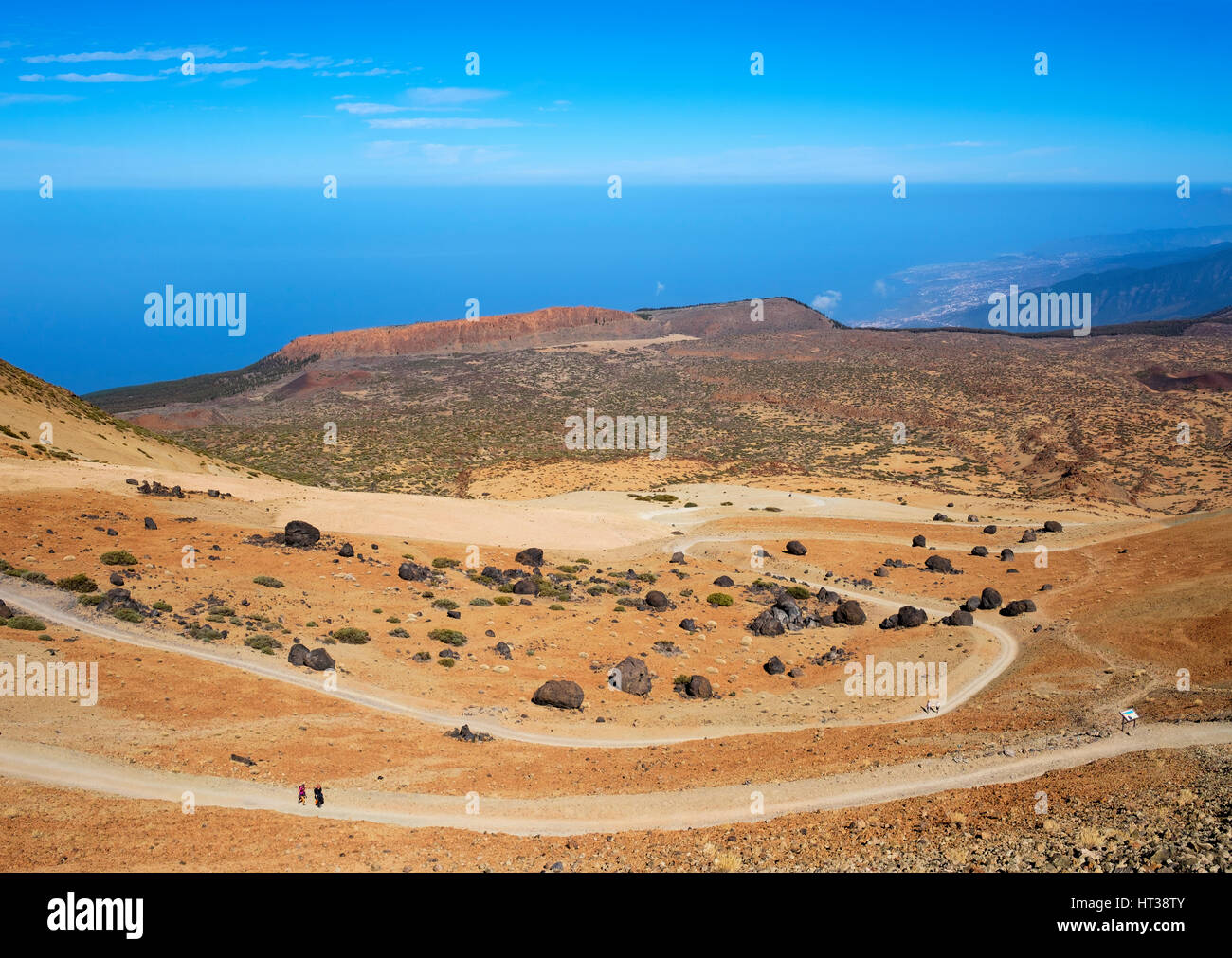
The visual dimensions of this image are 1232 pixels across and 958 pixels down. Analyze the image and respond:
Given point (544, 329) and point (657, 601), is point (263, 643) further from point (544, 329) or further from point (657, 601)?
point (544, 329)

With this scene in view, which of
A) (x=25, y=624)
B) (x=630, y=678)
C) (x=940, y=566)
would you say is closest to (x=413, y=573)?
(x=630, y=678)

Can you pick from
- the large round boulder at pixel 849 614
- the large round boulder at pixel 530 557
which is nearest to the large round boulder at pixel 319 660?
the large round boulder at pixel 530 557

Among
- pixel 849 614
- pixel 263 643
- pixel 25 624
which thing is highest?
pixel 25 624

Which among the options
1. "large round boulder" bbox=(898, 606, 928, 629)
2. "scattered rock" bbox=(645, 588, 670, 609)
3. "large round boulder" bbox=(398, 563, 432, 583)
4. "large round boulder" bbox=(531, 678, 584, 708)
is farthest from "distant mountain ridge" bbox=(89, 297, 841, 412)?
"large round boulder" bbox=(898, 606, 928, 629)

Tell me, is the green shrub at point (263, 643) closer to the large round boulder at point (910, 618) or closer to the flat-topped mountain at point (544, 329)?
the large round boulder at point (910, 618)

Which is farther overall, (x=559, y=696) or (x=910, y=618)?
(x=910, y=618)

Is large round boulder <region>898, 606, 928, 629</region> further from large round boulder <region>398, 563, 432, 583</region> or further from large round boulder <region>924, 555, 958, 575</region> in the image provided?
large round boulder <region>398, 563, 432, 583</region>
